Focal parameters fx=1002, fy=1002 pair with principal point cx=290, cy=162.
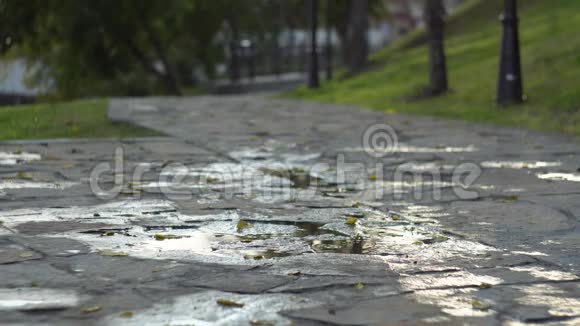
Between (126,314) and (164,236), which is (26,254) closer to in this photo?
(164,236)

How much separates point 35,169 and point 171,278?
3.70m

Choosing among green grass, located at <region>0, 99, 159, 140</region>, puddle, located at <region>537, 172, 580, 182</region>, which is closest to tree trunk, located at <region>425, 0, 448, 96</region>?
green grass, located at <region>0, 99, 159, 140</region>

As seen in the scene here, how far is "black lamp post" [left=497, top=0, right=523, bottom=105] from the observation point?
13.5 meters

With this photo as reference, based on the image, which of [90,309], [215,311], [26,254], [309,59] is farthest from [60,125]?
[309,59]

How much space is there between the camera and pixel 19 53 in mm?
32688

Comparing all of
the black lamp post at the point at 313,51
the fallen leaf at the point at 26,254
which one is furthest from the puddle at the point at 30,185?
the black lamp post at the point at 313,51

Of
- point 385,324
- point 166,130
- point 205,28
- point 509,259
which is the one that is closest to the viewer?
point 385,324

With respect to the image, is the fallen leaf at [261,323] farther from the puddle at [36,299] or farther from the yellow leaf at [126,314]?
the puddle at [36,299]

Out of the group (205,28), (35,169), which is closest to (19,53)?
(205,28)

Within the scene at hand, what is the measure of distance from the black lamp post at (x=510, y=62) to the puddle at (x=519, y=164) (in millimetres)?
5418

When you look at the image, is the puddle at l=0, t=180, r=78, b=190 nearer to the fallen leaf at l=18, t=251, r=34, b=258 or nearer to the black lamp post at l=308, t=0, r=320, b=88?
the fallen leaf at l=18, t=251, r=34, b=258

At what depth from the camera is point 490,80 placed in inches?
680

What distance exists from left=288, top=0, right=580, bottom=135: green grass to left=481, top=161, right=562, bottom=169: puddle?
2718 mm

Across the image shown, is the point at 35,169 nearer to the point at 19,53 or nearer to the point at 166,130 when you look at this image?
the point at 166,130
